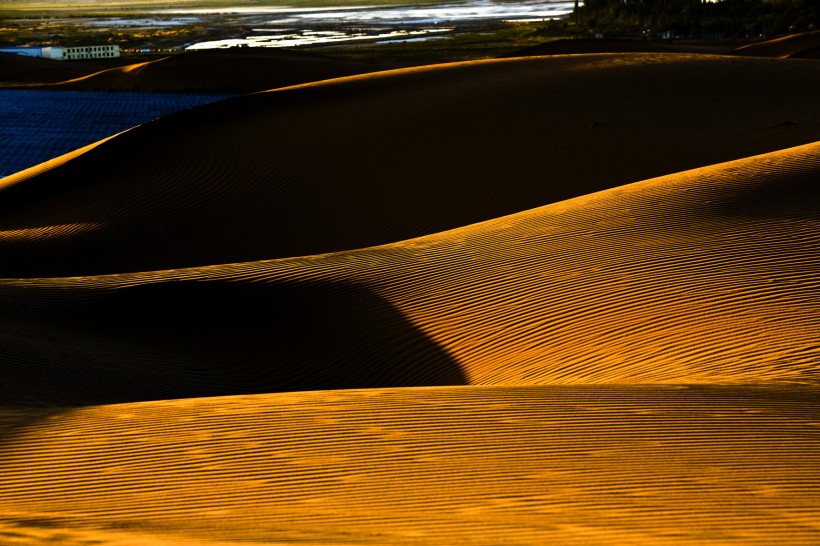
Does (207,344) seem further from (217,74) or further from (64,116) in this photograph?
(217,74)

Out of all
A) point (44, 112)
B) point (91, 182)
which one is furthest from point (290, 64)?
point (91, 182)

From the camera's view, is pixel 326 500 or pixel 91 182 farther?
pixel 91 182

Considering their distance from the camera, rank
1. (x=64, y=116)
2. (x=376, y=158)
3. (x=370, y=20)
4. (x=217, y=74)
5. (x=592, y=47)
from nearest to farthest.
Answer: (x=376, y=158) → (x=64, y=116) → (x=217, y=74) → (x=592, y=47) → (x=370, y=20)

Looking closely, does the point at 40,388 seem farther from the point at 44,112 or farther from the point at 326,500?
the point at 44,112

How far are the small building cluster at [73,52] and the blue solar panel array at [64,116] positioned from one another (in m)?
57.5

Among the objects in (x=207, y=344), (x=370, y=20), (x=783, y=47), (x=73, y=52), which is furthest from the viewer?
(x=370, y=20)

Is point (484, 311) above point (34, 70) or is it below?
below

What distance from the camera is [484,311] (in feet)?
36.8

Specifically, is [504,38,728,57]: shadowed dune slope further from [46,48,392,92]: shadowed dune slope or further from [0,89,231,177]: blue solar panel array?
[0,89,231,177]: blue solar panel array

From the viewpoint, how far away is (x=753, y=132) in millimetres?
21547

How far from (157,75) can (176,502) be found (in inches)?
1693

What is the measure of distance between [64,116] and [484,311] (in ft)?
92.2

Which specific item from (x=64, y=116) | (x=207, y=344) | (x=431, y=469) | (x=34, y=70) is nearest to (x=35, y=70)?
(x=34, y=70)

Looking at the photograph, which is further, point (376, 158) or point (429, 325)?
point (376, 158)
